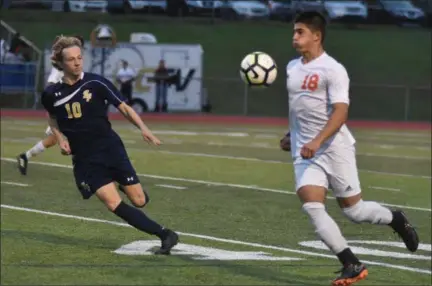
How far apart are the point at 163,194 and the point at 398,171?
21.4 feet

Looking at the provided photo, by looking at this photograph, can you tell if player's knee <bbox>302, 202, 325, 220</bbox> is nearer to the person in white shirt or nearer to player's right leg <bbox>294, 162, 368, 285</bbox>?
player's right leg <bbox>294, 162, 368, 285</bbox>

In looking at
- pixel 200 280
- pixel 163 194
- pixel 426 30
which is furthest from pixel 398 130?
pixel 200 280

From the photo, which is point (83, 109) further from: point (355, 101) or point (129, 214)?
point (355, 101)

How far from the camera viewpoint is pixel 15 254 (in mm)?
10008

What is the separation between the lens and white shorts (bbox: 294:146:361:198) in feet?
28.2

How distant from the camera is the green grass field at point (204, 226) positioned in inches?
367

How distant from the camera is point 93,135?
9820 millimetres

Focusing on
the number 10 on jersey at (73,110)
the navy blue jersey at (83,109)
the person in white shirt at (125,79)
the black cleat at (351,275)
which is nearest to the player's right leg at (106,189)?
the navy blue jersey at (83,109)

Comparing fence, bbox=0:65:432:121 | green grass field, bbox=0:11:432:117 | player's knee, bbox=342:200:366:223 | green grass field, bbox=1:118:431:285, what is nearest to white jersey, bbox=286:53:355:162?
player's knee, bbox=342:200:366:223

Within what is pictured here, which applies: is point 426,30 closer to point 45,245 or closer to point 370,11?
point 370,11

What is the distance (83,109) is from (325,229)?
2.53 metres

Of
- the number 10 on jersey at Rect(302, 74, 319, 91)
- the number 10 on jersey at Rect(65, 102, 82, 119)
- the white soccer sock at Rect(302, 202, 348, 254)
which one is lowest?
the white soccer sock at Rect(302, 202, 348, 254)

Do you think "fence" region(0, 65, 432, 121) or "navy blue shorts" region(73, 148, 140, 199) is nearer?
"navy blue shorts" region(73, 148, 140, 199)

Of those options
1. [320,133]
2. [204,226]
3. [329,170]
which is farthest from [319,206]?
[204,226]
